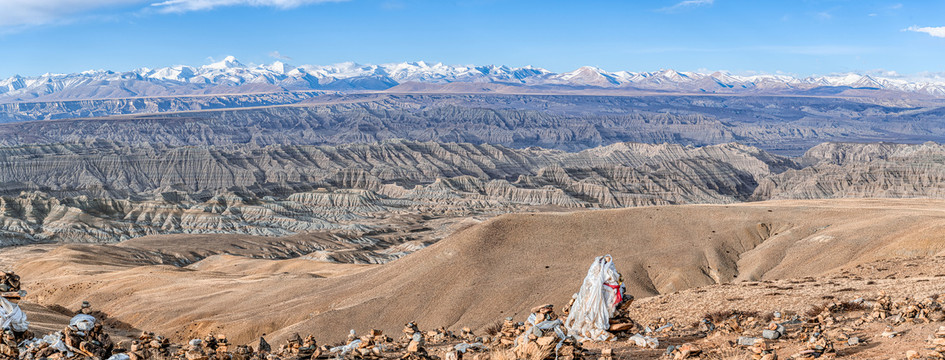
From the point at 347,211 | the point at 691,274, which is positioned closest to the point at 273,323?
the point at 691,274

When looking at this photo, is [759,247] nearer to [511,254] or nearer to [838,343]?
[511,254]

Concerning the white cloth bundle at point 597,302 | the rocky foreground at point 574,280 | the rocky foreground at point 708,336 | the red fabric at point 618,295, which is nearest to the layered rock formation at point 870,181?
the rocky foreground at point 574,280

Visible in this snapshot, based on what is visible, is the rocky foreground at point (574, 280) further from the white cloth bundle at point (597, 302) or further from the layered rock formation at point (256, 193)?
the layered rock formation at point (256, 193)

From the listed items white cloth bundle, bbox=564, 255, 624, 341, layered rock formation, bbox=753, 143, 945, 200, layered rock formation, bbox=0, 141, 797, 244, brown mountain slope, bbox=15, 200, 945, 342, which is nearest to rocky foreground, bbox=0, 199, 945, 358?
brown mountain slope, bbox=15, 200, 945, 342

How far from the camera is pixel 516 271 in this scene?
42.5m

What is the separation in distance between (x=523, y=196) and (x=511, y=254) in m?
117

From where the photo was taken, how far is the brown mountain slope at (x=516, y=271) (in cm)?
3825

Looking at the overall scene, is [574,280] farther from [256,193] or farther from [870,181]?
[870,181]

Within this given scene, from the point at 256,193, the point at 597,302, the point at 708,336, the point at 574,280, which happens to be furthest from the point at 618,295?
the point at 256,193

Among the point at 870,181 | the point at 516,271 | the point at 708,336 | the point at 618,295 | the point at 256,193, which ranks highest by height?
the point at 618,295

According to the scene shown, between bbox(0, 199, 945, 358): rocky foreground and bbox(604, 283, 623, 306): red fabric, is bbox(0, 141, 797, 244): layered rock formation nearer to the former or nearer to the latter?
bbox(0, 199, 945, 358): rocky foreground

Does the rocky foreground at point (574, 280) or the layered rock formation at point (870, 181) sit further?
the layered rock formation at point (870, 181)

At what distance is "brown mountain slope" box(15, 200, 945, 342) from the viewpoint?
125 ft

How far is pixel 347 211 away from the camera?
467 ft
